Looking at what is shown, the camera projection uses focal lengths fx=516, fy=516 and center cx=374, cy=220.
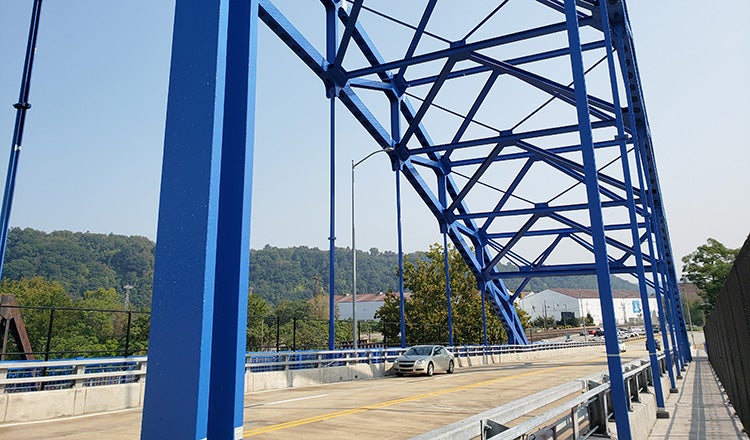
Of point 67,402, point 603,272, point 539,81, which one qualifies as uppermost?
point 539,81

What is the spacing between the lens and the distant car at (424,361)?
23.7m

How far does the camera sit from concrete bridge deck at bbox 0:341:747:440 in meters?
9.31

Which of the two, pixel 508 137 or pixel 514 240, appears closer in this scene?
pixel 508 137

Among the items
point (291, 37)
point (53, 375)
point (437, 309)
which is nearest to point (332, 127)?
point (291, 37)

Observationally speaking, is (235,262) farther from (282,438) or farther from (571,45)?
(571,45)

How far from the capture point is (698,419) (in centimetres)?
1309

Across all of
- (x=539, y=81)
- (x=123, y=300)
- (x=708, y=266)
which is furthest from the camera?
(x=123, y=300)

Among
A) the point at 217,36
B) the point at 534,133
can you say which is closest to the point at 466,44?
the point at 534,133

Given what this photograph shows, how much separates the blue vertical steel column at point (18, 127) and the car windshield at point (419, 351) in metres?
18.5

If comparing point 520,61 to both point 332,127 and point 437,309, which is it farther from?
point 437,309

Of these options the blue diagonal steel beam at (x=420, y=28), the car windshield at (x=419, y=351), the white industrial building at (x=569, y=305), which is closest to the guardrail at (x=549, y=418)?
the car windshield at (x=419, y=351)

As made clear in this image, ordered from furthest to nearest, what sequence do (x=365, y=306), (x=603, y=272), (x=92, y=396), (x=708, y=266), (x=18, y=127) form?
(x=365, y=306) → (x=708, y=266) → (x=92, y=396) → (x=18, y=127) → (x=603, y=272)

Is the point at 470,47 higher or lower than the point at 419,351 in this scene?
higher

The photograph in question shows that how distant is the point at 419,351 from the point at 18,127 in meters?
19.7
